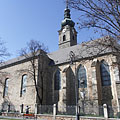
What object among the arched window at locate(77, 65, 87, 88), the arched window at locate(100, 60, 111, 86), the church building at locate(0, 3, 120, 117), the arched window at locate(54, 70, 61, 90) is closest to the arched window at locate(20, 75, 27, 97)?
the church building at locate(0, 3, 120, 117)

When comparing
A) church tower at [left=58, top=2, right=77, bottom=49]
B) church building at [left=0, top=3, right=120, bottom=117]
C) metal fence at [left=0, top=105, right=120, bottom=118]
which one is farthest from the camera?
church tower at [left=58, top=2, right=77, bottom=49]

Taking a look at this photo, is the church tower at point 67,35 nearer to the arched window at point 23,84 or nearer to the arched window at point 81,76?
the arched window at point 81,76

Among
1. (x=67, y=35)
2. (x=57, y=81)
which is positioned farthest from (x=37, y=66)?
(x=67, y=35)

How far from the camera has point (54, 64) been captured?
76.2 ft

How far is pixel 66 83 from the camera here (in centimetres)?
2025

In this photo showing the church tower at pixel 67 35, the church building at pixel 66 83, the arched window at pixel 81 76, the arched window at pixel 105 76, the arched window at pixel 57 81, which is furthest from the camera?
the church tower at pixel 67 35

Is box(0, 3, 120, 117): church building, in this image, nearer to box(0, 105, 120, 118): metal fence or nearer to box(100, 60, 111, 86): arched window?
box(100, 60, 111, 86): arched window

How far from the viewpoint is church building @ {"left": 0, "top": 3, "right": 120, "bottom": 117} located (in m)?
17.3

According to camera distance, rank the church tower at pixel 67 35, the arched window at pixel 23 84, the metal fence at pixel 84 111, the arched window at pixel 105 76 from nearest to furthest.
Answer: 1. the metal fence at pixel 84 111
2. the arched window at pixel 105 76
3. the arched window at pixel 23 84
4. the church tower at pixel 67 35

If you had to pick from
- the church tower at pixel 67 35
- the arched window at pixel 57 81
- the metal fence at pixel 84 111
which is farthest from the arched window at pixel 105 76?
the church tower at pixel 67 35

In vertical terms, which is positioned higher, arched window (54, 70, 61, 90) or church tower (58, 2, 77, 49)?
church tower (58, 2, 77, 49)

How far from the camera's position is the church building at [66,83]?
56.9 ft

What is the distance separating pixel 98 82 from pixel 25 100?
37.2 ft

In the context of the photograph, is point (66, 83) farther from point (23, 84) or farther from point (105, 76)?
point (23, 84)
